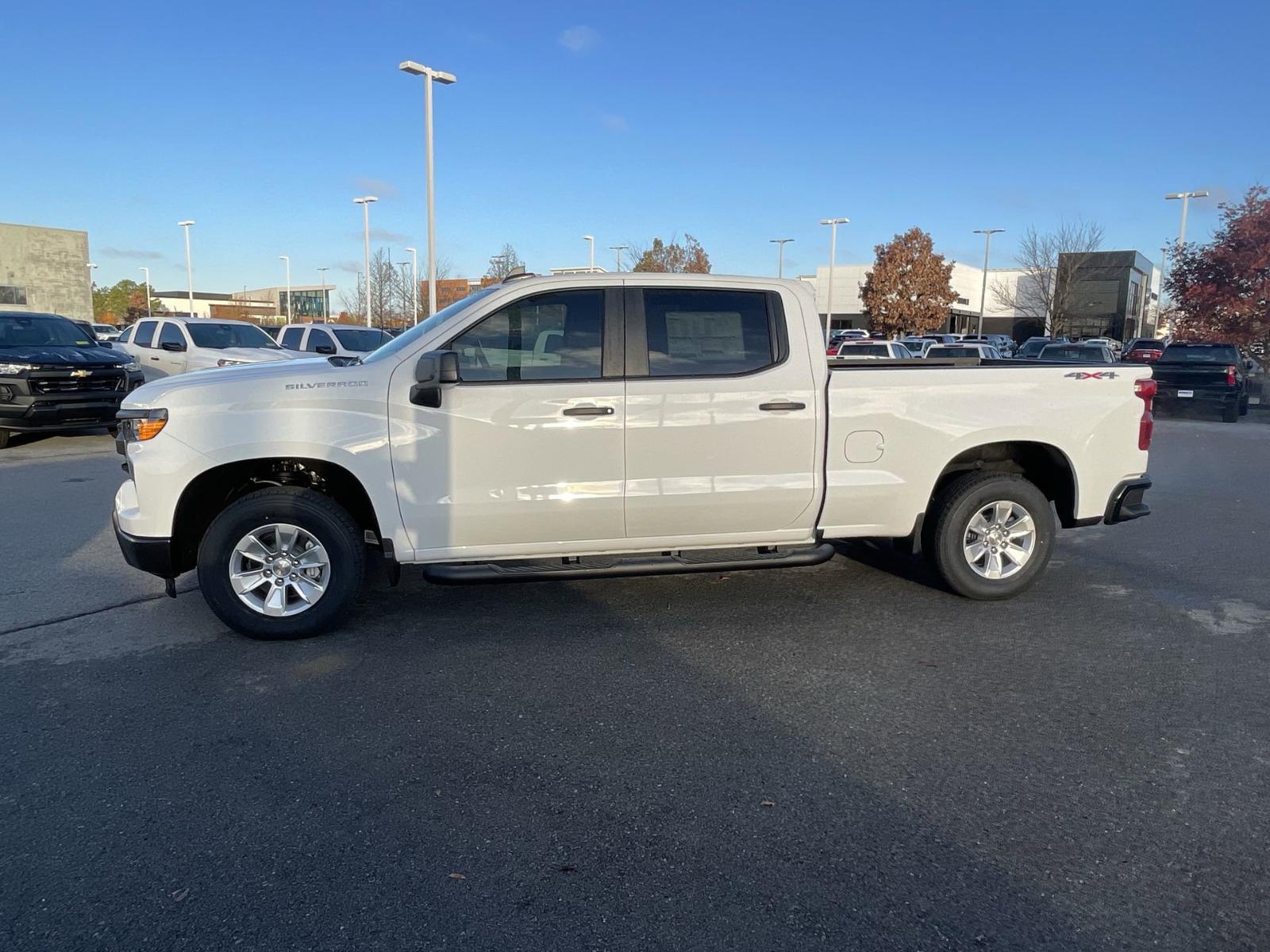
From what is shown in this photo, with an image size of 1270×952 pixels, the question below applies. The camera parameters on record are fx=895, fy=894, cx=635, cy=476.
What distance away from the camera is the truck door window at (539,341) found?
504cm

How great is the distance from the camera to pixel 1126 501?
587 centimetres

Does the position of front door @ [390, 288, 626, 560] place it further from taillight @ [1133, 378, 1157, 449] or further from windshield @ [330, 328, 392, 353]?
windshield @ [330, 328, 392, 353]

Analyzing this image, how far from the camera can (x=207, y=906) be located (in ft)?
9.01

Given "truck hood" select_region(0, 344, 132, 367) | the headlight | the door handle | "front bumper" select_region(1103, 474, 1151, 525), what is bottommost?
"front bumper" select_region(1103, 474, 1151, 525)

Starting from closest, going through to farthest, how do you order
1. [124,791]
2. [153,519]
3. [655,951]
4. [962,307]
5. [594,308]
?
[655,951], [124,791], [153,519], [594,308], [962,307]

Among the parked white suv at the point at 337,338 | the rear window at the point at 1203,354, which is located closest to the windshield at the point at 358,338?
the parked white suv at the point at 337,338

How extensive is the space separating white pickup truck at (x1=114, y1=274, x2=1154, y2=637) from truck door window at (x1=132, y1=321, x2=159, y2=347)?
515 inches

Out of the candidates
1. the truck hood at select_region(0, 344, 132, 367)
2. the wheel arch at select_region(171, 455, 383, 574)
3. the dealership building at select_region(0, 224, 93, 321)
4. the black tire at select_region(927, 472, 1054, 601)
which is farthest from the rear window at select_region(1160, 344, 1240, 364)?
the dealership building at select_region(0, 224, 93, 321)

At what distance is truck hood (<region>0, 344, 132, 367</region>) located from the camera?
12.0 meters

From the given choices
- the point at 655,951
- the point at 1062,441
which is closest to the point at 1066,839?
A: the point at 655,951

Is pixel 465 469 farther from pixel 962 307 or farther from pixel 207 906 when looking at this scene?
pixel 962 307

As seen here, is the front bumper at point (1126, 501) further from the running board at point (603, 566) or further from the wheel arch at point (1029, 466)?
the running board at point (603, 566)

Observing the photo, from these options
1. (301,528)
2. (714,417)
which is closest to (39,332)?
(301,528)

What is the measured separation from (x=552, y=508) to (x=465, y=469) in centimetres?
53
